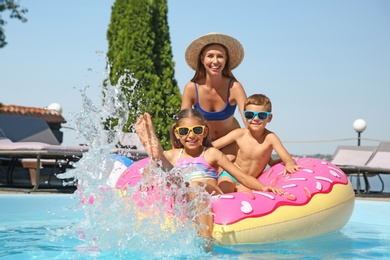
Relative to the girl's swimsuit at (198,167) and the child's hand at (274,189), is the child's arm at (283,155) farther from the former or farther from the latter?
the girl's swimsuit at (198,167)

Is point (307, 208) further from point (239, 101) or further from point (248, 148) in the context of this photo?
point (239, 101)

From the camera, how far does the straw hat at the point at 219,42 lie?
5395 millimetres

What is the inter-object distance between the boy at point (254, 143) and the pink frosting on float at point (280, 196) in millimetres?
125

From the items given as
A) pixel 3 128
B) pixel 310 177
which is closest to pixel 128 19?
pixel 3 128

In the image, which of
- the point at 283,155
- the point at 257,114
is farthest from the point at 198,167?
the point at 283,155

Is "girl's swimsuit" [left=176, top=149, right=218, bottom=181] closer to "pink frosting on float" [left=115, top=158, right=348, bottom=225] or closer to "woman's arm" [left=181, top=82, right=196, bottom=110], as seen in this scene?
"pink frosting on float" [left=115, top=158, right=348, bottom=225]

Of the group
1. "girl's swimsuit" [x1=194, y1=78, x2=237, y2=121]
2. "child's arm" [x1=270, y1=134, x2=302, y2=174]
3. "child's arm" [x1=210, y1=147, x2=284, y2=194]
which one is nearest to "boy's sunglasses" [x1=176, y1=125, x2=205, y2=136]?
"child's arm" [x1=210, y1=147, x2=284, y2=194]

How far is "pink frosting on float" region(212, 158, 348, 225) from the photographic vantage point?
13.8ft

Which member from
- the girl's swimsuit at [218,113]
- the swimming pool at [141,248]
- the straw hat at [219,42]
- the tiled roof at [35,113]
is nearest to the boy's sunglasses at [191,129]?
the swimming pool at [141,248]

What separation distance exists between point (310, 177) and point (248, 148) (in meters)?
0.61

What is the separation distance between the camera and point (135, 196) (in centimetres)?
416

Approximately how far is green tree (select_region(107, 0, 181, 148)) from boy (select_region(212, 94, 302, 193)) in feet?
28.5

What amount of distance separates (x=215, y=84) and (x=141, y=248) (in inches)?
79.9

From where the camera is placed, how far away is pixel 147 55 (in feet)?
47.3
